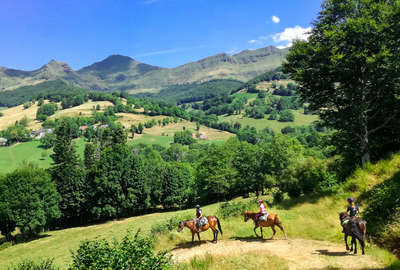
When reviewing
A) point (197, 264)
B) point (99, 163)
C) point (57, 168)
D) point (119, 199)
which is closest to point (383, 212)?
point (197, 264)

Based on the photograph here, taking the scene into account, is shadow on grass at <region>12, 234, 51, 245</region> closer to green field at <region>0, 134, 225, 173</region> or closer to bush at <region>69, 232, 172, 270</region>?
bush at <region>69, 232, 172, 270</region>

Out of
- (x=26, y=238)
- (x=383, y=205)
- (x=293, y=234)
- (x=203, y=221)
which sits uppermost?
(x=383, y=205)

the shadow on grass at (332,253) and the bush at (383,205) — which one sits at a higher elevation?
the bush at (383,205)

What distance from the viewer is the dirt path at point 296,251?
43.0 ft

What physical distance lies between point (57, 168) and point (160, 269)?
235 feet

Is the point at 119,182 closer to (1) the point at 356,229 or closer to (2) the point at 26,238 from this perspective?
(2) the point at 26,238

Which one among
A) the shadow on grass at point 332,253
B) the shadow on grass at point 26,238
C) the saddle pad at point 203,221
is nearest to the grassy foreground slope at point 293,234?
the shadow on grass at point 332,253

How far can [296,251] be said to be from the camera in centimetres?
1558

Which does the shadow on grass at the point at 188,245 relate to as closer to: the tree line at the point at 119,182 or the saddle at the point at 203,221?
the saddle at the point at 203,221

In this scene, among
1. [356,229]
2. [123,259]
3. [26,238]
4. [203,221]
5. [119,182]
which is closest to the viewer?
[123,259]

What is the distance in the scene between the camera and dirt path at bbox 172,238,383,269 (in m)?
13.1

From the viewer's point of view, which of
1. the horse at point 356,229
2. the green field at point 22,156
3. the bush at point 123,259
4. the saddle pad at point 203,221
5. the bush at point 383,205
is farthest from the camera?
the green field at point 22,156

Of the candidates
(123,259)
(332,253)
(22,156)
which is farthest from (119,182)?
(22,156)

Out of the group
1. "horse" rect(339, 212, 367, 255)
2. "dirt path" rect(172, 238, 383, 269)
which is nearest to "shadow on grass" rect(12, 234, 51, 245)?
"dirt path" rect(172, 238, 383, 269)
